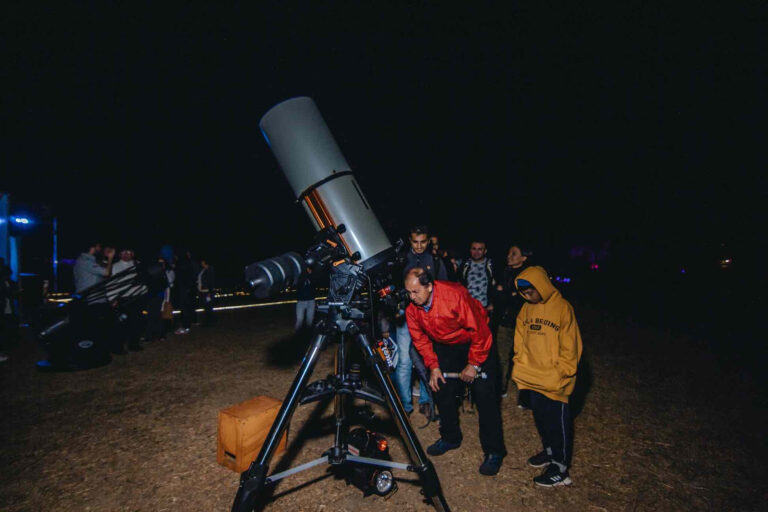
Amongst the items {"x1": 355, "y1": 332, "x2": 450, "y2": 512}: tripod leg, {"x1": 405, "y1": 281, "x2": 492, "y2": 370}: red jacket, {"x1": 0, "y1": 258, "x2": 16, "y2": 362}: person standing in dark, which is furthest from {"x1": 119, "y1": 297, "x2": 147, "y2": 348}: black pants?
{"x1": 355, "y1": 332, "x2": 450, "y2": 512}: tripod leg

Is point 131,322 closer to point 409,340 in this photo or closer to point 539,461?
point 409,340

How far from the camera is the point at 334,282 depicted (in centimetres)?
219

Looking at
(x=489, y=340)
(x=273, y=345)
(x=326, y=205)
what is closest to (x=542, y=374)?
(x=489, y=340)

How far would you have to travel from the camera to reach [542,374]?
3055 millimetres

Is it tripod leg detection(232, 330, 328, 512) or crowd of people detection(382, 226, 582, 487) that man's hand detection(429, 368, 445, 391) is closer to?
crowd of people detection(382, 226, 582, 487)

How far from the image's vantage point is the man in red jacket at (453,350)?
3064 millimetres

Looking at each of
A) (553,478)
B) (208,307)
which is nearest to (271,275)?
(553,478)

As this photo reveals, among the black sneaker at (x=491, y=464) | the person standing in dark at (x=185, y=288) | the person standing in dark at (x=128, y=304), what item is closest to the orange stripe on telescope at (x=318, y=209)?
the black sneaker at (x=491, y=464)

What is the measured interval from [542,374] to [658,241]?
3275cm

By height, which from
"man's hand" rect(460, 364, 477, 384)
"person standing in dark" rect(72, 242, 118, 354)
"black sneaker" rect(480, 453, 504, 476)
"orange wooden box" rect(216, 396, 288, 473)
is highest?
"person standing in dark" rect(72, 242, 118, 354)

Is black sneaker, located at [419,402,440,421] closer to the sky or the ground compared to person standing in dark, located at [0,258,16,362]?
closer to the ground

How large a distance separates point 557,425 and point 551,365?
548 mm

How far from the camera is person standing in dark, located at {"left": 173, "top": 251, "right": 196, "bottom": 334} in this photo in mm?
8180

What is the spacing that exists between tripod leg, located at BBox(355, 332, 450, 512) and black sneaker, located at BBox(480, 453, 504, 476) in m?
1.22
